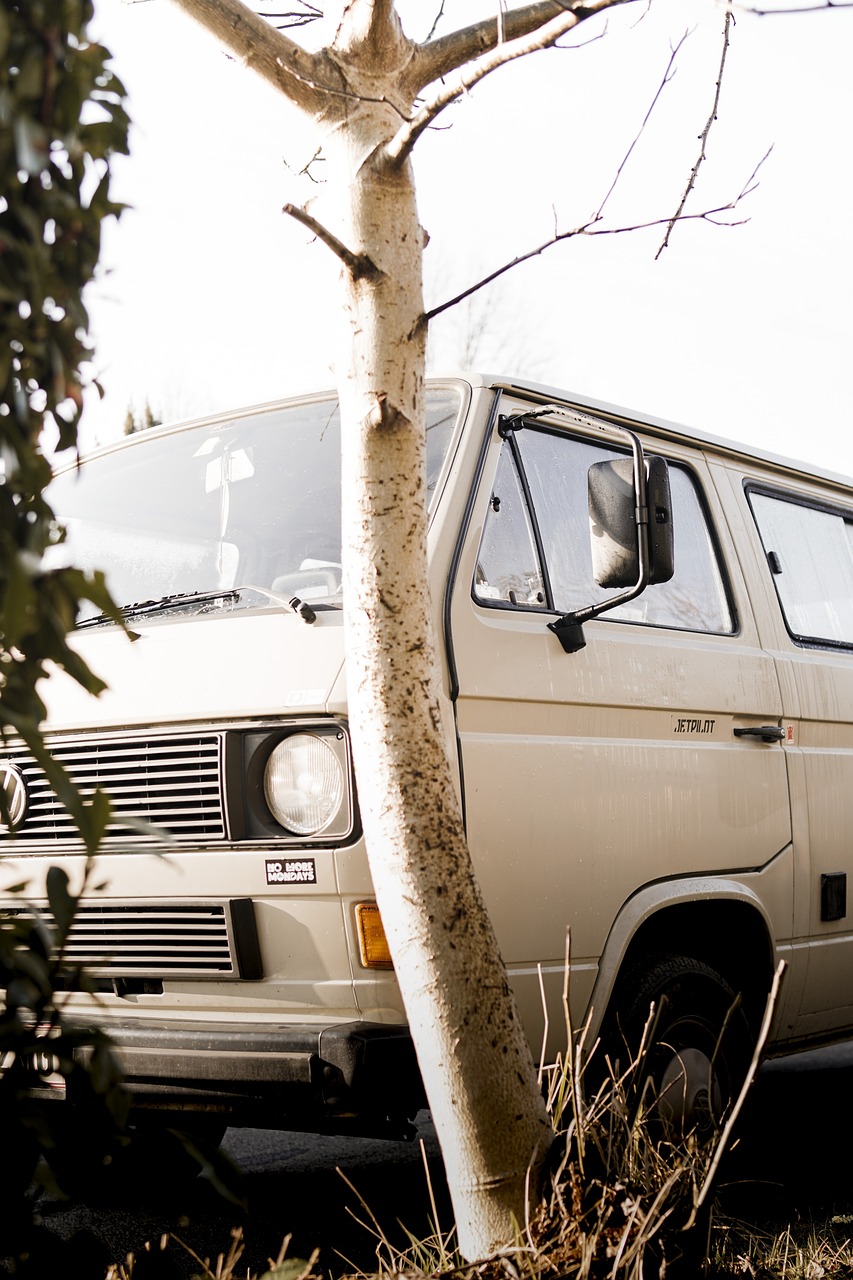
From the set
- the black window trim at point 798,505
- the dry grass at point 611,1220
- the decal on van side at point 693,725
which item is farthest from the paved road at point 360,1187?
the black window trim at point 798,505

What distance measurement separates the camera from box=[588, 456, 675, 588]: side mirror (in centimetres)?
331

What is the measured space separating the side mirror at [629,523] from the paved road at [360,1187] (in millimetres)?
1439

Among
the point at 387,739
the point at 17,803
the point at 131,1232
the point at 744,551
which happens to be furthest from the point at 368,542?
the point at 131,1232

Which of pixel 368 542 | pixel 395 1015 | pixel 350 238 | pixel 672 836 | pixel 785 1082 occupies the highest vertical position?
pixel 350 238

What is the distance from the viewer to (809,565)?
490 centimetres

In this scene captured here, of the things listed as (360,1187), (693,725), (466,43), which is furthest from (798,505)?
(360,1187)

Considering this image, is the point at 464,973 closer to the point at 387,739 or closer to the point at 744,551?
the point at 387,739

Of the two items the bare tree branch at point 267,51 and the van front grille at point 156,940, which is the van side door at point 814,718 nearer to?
the van front grille at point 156,940

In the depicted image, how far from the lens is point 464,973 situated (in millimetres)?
2553

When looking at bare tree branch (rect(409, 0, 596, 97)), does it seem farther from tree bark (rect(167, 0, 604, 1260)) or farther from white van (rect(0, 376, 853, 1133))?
white van (rect(0, 376, 853, 1133))

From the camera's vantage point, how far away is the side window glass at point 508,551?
3.41 meters

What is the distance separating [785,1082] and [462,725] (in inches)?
170

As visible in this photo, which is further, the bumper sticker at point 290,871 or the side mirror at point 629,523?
the side mirror at point 629,523

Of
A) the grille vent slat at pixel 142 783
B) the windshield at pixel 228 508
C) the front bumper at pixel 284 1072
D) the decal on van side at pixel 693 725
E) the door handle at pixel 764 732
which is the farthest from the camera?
the door handle at pixel 764 732
